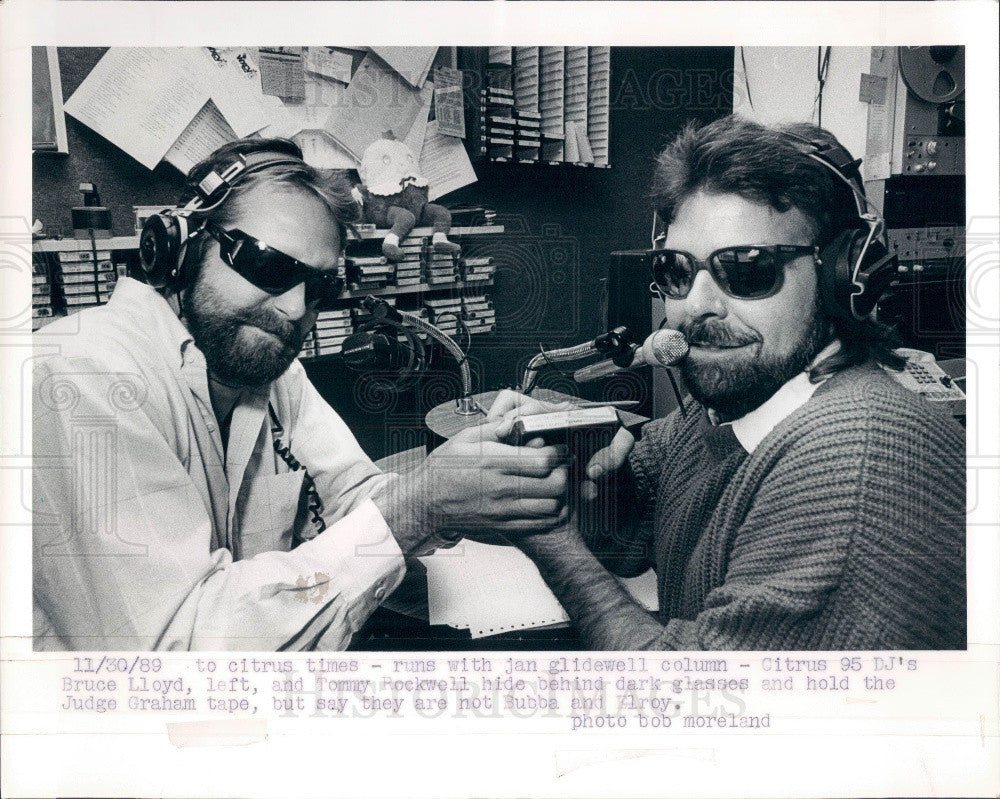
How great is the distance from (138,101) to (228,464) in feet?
3.22

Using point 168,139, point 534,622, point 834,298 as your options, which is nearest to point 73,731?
point 534,622

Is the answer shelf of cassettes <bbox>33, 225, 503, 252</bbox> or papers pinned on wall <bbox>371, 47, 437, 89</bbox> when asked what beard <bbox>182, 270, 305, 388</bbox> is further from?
papers pinned on wall <bbox>371, 47, 437, 89</bbox>

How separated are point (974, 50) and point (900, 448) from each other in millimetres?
1096

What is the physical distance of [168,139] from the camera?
2.61 m

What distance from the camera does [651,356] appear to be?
266 cm

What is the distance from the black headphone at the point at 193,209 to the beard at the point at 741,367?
3.83ft

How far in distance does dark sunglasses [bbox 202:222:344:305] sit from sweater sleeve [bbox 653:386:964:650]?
123cm

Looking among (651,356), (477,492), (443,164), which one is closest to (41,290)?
(443,164)

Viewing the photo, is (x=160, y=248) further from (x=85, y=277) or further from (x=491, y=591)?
(x=491, y=591)

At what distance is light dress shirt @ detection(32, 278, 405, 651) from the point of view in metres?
2.64

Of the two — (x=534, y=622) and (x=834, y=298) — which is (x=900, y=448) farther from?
(x=534, y=622)

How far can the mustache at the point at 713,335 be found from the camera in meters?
2.60

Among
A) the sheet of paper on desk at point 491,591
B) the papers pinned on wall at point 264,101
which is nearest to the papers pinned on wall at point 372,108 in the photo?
the papers pinned on wall at point 264,101

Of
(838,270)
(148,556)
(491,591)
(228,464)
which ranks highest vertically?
(838,270)
